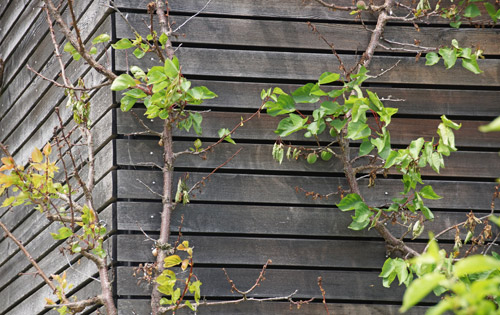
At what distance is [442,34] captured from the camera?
12.6 ft

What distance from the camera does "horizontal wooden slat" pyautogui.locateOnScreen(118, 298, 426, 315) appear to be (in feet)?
11.0

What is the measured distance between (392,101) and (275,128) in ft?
1.98

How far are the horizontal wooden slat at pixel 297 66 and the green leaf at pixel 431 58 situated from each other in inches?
6.1

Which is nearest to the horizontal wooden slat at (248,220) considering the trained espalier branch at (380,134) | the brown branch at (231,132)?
the trained espalier branch at (380,134)

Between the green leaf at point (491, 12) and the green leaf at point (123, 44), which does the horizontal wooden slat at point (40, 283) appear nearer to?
the green leaf at point (123, 44)

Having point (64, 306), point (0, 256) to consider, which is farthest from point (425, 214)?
point (0, 256)

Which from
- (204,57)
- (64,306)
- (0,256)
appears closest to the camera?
(64,306)

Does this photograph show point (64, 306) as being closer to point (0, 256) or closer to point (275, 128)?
point (275, 128)

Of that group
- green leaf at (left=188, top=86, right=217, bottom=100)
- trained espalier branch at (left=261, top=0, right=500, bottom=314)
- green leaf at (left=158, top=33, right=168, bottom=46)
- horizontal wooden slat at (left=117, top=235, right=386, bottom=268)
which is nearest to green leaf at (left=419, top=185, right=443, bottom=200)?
trained espalier branch at (left=261, top=0, right=500, bottom=314)

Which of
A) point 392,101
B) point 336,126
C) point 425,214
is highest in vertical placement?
point 392,101

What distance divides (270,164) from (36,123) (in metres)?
1.72

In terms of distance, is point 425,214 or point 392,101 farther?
point 392,101

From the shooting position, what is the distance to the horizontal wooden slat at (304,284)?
3475mm

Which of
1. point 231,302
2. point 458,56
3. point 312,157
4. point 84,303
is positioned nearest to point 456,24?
point 458,56
